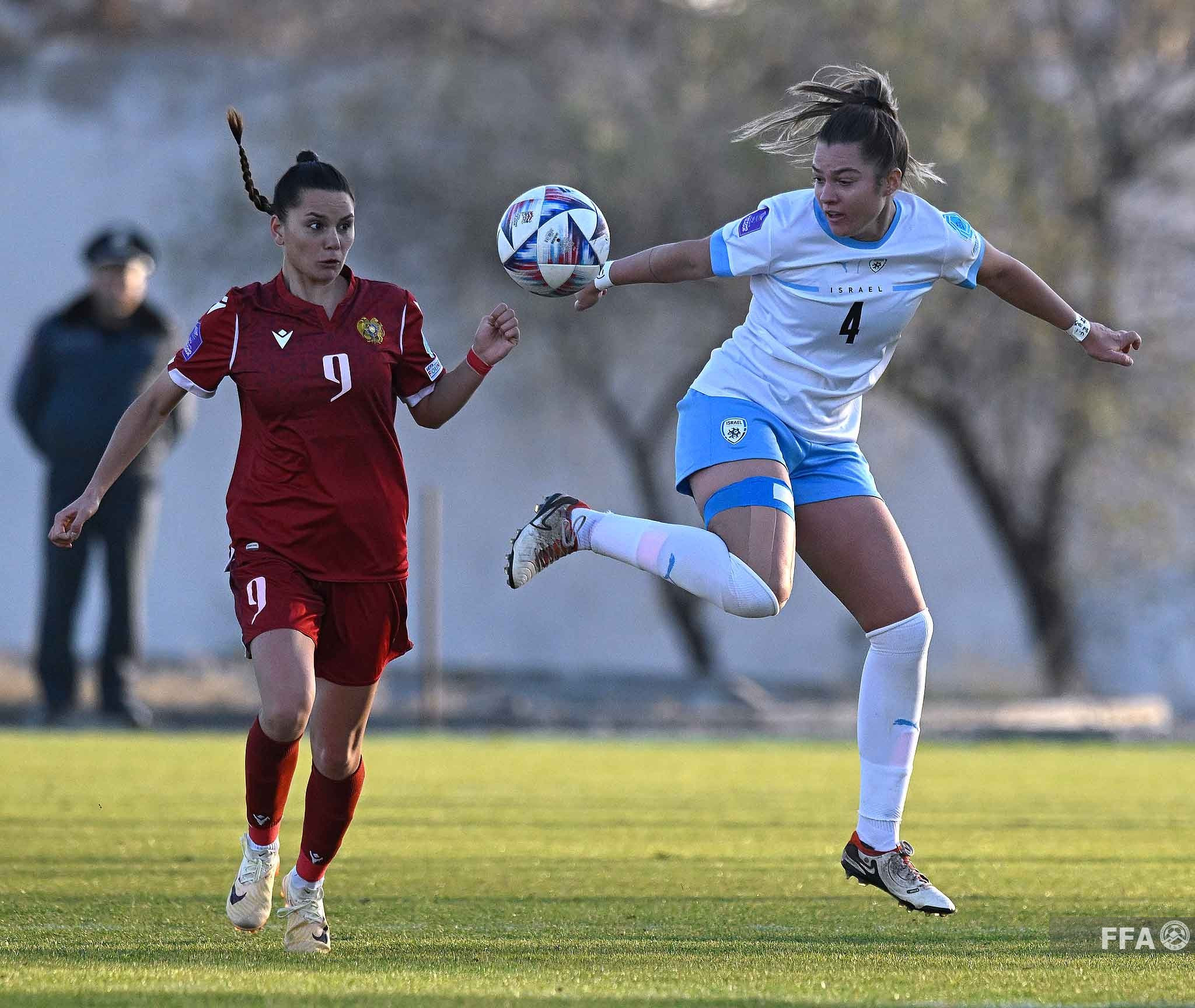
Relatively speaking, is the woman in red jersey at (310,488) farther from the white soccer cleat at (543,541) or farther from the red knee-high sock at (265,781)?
the white soccer cleat at (543,541)

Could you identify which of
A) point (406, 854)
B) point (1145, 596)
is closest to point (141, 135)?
point (1145, 596)

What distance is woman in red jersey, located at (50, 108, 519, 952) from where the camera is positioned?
5594mm

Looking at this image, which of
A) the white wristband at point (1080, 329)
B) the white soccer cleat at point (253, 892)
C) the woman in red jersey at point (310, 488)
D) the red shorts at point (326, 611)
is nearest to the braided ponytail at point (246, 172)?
the woman in red jersey at point (310, 488)

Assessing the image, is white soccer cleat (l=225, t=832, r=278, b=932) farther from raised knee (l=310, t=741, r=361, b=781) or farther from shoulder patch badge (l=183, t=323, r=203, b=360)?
shoulder patch badge (l=183, t=323, r=203, b=360)

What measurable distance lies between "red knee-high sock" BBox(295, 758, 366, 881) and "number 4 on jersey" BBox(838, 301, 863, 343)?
189 cm

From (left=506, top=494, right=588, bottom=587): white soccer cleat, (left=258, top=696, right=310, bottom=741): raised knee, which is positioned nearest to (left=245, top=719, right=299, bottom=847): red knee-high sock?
(left=258, top=696, right=310, bottom=741): raised knee

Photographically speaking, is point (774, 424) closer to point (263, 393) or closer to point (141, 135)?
point (263, 393)

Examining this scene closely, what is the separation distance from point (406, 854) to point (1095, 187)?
1581 centimetres

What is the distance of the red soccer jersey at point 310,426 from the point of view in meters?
5.60

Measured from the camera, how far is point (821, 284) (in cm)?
601

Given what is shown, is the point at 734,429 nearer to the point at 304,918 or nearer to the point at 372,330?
the point at 372,330

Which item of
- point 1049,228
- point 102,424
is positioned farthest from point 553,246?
point 1049,228

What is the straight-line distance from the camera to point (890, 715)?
20.6 feet

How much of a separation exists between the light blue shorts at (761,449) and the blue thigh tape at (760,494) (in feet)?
0.27
